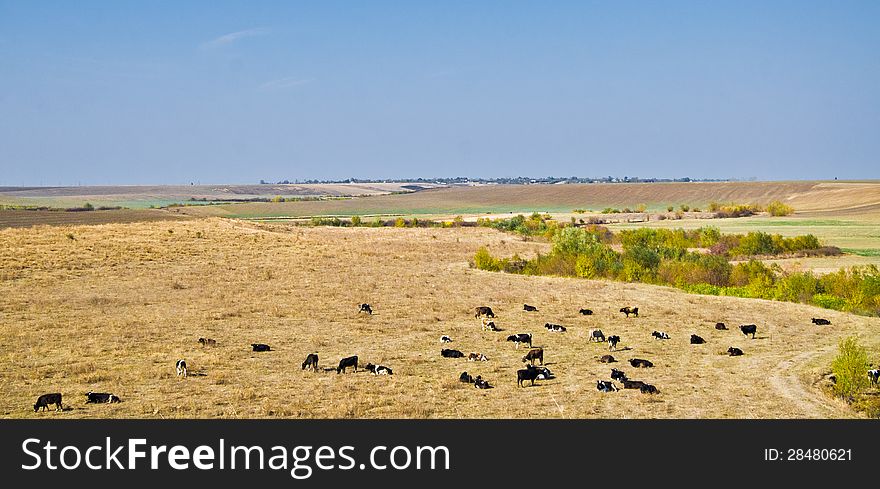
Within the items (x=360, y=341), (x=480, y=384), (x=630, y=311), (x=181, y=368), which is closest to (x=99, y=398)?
(x=181, y=368)

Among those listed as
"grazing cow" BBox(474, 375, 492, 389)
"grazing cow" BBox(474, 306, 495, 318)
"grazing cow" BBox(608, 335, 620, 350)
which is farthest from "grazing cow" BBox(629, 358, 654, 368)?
"grazing cow" BBox(474, 306, 495, 318)

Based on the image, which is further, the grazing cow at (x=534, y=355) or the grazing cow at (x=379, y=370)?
the grazing cow at (x=534, y=355)

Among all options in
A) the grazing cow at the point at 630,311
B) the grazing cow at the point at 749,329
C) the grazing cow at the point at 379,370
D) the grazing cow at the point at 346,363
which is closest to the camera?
the grazing cow at the point at 379,370

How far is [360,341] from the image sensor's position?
27422 millimetres

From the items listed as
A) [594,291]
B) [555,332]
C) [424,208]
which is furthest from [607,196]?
[555,332]

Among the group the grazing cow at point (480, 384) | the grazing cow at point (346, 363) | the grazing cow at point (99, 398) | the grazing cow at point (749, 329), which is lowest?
the grazing cow at point (749, 329)

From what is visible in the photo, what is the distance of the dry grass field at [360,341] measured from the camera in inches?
707

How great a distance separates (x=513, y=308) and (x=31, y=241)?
41426mm

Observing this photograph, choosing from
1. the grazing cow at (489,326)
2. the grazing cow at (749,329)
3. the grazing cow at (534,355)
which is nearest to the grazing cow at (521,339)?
the grazing cow at (489,326)

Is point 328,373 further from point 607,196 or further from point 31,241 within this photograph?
point 607,196

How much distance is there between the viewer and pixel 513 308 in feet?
122

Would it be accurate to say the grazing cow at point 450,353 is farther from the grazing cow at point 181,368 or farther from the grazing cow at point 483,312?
the grazing cow at point 483,312

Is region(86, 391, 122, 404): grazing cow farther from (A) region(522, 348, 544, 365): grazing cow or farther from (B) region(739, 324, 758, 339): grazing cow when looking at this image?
(B) region(739, 324, 758, 339): grazing cow

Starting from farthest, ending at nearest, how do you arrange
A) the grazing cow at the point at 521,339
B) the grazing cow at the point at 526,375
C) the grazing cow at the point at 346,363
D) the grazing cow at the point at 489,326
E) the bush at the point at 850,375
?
the grazing cow at the point at 489,326 < the grazing cow at the point at 521,339 < the grazing cow at the point at 346,363 < the grazing cow at the point at 526,375 < the bush at the point at 850,375
